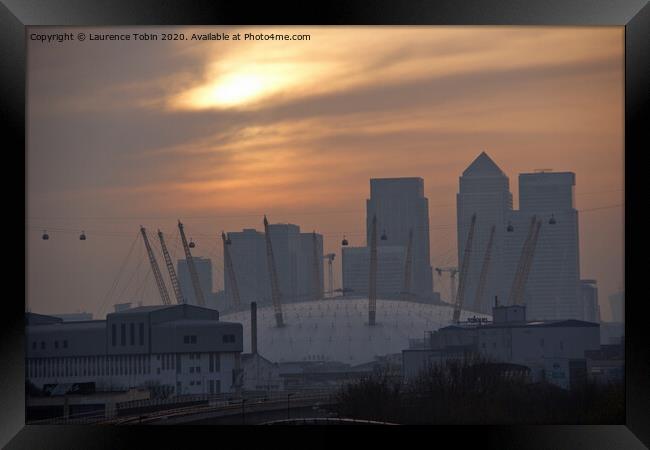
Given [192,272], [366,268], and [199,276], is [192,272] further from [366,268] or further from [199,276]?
[366,268]

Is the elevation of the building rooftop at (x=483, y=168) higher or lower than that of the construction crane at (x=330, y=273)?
higher

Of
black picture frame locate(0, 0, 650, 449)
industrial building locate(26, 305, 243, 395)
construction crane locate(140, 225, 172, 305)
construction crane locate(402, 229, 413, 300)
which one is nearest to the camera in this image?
black picture frame locate(0, 0, 650, 449)

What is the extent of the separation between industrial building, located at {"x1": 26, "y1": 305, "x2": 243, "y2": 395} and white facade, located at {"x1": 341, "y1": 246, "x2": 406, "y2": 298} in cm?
131

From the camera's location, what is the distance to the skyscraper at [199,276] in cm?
927

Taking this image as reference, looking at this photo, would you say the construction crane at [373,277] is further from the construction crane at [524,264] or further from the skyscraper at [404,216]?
the construction crane at [524,264]

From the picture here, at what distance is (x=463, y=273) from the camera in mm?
10188

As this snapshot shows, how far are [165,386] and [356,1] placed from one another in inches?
Result: 132

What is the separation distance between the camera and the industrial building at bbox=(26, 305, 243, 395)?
27.5ft

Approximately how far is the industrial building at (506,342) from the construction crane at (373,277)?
619 mm

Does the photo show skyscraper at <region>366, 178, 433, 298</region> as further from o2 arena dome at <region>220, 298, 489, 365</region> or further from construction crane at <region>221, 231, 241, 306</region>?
construction crane at <region>221, 231, 241, 306</region>

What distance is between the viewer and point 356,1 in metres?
6.45

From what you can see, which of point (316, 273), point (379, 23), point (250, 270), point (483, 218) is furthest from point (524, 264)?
point (379, 23)

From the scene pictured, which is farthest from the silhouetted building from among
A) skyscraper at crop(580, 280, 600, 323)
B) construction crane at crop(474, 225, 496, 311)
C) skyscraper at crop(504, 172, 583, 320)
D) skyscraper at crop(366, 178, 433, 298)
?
skyscraper at crop(580, 280, 600, 323)

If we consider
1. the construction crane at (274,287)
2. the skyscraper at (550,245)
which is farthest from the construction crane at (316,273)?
the skyscraper at (550,245)
